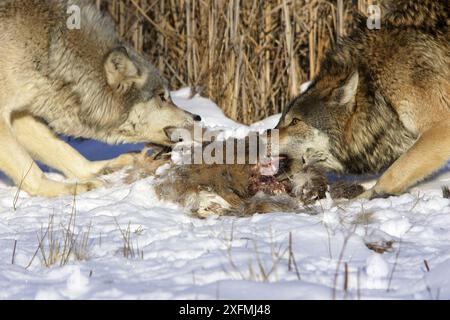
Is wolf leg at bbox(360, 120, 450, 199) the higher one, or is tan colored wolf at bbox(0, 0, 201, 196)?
tan colored wolf at bbox(0, 0, 201, 196)

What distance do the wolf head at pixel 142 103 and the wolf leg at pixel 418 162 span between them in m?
1.62

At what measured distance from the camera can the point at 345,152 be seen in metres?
5.61

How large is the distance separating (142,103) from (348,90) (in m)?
1.64

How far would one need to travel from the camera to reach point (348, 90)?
537 cm

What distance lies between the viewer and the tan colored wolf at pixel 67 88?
5.66m

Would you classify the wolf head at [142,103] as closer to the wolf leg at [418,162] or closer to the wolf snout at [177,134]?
the wolf snout at [177,134]


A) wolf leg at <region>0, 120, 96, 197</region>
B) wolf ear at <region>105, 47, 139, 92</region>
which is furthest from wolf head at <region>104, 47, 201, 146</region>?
wolf leg at <region>0, 120, 96, 197</region>

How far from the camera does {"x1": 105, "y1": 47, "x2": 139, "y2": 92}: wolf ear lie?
580cm

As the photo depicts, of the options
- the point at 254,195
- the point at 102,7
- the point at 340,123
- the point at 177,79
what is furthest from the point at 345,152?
the point at 102,7

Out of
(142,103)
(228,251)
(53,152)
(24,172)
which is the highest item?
(142,103)

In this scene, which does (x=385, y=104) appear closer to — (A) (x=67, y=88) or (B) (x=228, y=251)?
(B) (x=228, y=251)

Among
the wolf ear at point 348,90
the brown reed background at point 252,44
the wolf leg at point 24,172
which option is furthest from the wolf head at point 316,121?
the brown reed background at point 252,44

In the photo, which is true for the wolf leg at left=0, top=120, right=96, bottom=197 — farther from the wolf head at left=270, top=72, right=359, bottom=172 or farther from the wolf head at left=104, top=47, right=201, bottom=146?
the wolf head at left=270, top=72, right=359, bottom=172

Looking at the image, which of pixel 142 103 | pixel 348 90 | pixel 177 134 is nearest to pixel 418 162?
pixel 348 90
